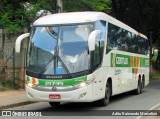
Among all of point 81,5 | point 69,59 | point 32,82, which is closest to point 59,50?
point 69,59

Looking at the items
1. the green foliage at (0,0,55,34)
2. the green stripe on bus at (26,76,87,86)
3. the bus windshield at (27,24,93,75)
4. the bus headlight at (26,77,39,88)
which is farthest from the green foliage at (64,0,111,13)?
the green stripe on bus at (26,76,87,86)

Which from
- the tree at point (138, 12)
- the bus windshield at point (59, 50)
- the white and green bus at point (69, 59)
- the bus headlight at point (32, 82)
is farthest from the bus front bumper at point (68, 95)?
the tree at point (138, 12)

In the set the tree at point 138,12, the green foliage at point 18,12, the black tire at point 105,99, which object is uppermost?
the tree at point 138,12

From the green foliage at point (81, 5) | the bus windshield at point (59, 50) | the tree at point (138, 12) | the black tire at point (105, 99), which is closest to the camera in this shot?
the bus windshield at point (59, 50)

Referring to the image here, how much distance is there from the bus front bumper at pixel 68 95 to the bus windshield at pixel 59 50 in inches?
25.8

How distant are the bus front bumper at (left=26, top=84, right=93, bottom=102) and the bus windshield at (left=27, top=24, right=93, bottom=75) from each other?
2.15 feet

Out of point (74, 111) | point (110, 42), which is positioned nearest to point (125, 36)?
point (110, 42)

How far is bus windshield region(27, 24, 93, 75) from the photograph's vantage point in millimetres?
14031

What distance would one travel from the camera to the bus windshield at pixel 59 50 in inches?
552

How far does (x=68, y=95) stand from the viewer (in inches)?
540

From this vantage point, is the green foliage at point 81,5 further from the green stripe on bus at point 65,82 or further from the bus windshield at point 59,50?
the green stripe on bus at point 65,82

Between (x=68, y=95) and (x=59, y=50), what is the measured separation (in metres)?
1.62

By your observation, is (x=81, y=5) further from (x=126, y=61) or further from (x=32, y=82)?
(x=32, y=82)

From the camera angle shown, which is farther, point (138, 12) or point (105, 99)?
point (138, 12)
